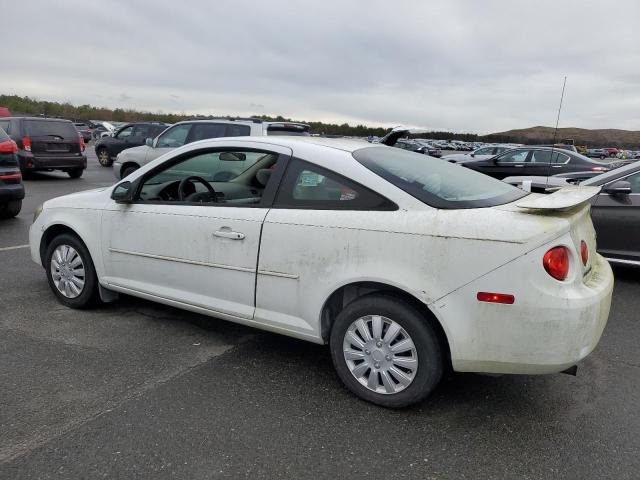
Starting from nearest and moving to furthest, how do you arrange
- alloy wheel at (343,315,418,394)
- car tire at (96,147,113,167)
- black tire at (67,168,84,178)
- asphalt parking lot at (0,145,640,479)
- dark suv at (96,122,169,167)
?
asphalt parking lot at (0,145,640,479) → alloy wheel at (343,315,418,394) → black tire at (67,168,84,178) → dark suv at (96,122,169,167) → car tire at (96,147,113,167)

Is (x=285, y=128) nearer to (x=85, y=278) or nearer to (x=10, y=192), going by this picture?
(x=10, y=192)

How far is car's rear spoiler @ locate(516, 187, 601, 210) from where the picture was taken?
273 centimetres

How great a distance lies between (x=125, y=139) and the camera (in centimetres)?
1900

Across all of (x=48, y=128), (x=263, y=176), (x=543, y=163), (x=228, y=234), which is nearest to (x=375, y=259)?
(x=228, y=234)

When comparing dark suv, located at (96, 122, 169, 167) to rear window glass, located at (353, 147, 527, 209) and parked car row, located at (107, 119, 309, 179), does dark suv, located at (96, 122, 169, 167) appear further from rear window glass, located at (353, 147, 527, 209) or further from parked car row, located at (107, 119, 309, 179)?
rear window glass, located at (353, 147, 527, 209)

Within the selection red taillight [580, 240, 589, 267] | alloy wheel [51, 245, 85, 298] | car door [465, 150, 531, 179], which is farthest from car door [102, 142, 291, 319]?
car door [465, 150, 531, 179]

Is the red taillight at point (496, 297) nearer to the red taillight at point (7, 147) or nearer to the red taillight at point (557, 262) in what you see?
the red taillight at point (557, 262)

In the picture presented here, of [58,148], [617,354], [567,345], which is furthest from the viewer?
[58,148]

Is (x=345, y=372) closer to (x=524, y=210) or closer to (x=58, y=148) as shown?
(x=524, y=210)

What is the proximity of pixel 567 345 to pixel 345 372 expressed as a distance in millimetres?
1219

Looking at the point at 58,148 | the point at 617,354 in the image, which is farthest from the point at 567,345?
the point at 58,148

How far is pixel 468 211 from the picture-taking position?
112 inches

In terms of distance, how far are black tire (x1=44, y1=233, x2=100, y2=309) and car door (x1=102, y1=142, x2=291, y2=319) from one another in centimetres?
22

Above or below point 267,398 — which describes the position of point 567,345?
above
